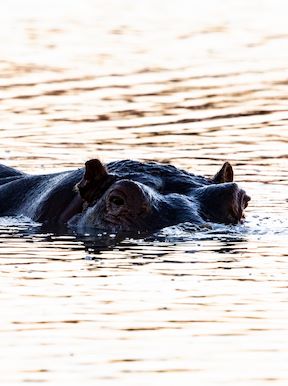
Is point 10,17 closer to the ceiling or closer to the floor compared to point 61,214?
closer to the ceiling

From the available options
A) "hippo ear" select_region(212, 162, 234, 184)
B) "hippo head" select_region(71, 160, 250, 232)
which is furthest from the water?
"hippo ear" select_region(212, 162, 234, 184)

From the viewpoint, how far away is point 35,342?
27.3ft

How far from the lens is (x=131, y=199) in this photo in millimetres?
11953

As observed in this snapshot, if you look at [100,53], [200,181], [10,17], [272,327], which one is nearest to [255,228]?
[200,181]

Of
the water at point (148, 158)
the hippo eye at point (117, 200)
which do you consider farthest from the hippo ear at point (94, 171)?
the water at point (148, 158)

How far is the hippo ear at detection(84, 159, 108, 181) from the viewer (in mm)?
12289

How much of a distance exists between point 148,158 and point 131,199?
472 cm

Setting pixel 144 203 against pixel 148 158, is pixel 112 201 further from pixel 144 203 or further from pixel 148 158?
pixel 148 158

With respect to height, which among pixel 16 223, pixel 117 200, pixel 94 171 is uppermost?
pixel 94 171

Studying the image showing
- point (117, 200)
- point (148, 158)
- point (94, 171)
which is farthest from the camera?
point (148, 158)

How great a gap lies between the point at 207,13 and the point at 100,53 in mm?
6963

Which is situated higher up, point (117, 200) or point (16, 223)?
point (117, 200)

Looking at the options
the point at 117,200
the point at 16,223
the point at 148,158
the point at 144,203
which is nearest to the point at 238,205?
the point at 144,203

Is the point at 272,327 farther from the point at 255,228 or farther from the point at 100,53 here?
the point at 100,53
